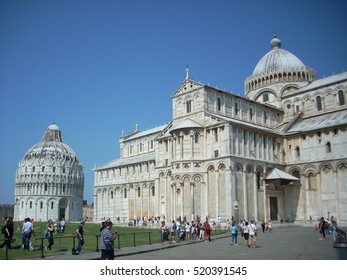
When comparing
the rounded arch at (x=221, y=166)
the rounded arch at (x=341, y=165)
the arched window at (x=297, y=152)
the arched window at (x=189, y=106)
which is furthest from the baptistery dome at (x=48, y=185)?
the rounded arch at (x=341, y=165)

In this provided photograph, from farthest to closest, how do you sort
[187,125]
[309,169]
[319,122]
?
[319,122] < [309,169] < [187,125]

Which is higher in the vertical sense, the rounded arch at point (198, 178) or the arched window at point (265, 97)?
the arched window at point (265, 97)

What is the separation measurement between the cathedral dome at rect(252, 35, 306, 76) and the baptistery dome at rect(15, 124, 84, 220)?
81403 millimetres

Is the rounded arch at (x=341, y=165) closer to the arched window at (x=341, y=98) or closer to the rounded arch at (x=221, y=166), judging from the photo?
the arched window at (x=341, y=98)

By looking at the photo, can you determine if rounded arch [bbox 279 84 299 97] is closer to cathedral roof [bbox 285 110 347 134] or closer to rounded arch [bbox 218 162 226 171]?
cathedral roof [bbox 285 110 347 134]

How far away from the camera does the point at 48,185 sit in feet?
398

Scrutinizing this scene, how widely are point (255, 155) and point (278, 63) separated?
2220cm

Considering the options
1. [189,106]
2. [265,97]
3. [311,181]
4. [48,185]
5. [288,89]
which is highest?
[288,89]

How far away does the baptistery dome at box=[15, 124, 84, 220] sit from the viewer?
120 meters

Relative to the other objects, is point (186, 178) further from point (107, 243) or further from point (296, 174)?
point (107, 243)

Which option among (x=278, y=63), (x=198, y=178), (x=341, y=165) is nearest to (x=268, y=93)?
(x=278, y=63)

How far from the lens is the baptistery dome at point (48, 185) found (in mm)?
119938

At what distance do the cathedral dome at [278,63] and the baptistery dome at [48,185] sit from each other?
267ft

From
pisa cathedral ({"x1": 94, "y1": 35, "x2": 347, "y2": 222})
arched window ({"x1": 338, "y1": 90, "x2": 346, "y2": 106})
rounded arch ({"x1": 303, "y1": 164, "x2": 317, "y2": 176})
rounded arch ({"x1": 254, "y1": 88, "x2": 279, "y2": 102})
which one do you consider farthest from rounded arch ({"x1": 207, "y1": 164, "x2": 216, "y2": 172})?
arched window ({"x1": 338, "y1": 90, "x2": 346, "y2": 106})
